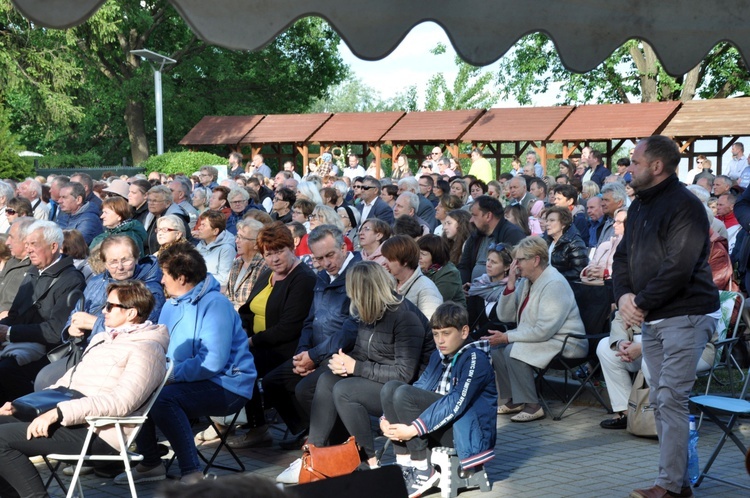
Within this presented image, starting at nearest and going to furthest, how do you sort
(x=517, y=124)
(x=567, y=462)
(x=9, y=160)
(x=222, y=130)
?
(x=567, y=462), (x=9, y=160), (x=517, y=124), (x=222, y=130)

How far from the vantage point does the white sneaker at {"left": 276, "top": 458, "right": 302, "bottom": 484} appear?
6367 mm

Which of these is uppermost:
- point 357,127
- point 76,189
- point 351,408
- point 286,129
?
point 286,129

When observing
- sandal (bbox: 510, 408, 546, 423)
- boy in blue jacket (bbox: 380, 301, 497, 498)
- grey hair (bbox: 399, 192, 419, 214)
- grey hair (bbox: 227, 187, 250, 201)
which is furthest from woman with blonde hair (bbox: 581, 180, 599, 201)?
boy in blue jacket (bbox: 380, 301, 497, 498)

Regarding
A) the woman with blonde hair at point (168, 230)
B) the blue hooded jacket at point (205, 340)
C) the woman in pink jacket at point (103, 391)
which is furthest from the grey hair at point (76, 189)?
the woman in pink jacket at point (103, 391)

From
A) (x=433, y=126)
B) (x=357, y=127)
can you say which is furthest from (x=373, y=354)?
(x=357, y=127)

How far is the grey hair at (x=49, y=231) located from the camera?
762 centimetres

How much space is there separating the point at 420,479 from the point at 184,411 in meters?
1.52

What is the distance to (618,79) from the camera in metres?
38.9

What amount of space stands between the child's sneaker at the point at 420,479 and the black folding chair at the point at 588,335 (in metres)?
2.04

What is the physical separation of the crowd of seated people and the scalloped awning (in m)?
2.31

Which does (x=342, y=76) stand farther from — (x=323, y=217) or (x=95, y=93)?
(x=323, y=217)

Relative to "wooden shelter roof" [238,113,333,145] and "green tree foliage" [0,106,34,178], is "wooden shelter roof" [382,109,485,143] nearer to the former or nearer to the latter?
"wooden shelter roof" [238,113,333,145]

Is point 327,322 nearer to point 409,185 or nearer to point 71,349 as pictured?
point 71,349

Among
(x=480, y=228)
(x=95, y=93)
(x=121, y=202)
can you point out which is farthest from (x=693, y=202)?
(x=95, y=93)
